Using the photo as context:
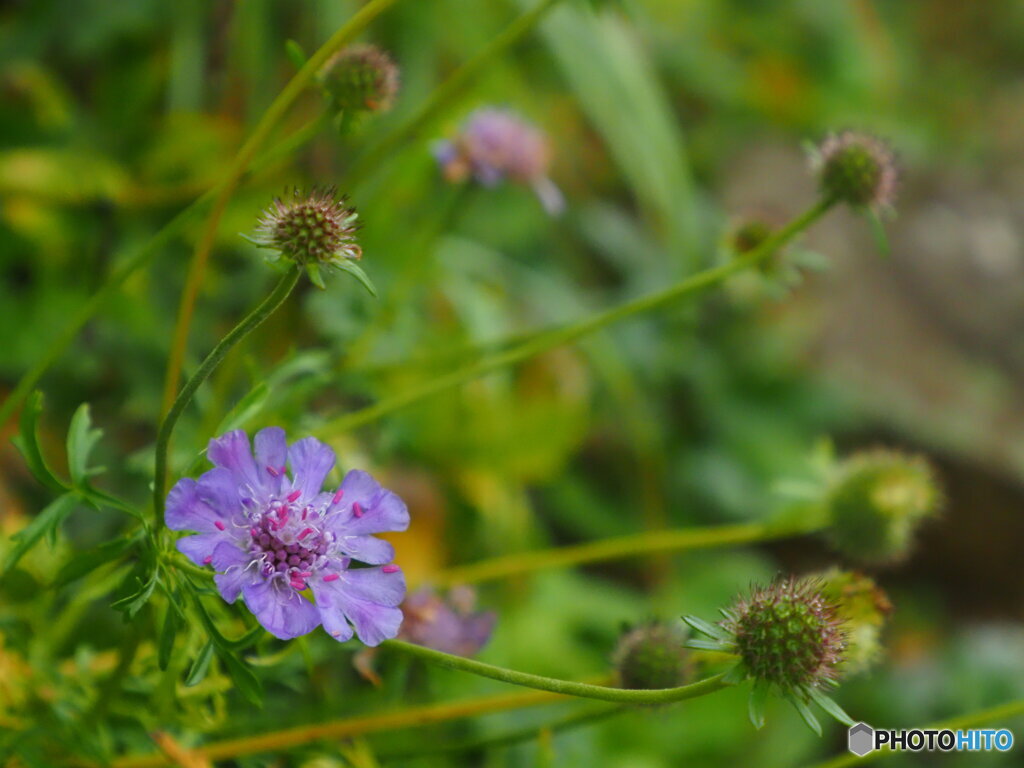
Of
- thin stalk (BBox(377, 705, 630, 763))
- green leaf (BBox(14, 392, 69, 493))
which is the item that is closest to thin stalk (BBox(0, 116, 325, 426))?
green leaf (BBox(14, 392, 69, 493))

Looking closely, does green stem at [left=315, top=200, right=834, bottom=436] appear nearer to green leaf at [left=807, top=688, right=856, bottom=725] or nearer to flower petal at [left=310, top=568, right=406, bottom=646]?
flower petal at [left=310, top=568, right=406, bottom=646]

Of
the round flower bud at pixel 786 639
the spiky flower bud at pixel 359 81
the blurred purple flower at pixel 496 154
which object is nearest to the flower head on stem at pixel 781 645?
the round flower bud at pixel 786 639

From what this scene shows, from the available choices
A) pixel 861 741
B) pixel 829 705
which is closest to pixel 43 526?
pixel 829 705

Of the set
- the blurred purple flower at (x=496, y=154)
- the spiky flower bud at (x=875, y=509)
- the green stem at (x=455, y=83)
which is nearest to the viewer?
the green stem at (x=455, y=83)

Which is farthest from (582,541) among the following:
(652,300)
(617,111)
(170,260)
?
(652,300)

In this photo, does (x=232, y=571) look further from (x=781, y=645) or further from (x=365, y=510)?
(x=781, y=645)

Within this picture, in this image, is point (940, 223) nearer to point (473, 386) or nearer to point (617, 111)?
point (617, 111)

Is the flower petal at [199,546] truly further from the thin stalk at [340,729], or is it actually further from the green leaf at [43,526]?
the thin stalk at [340,729]
